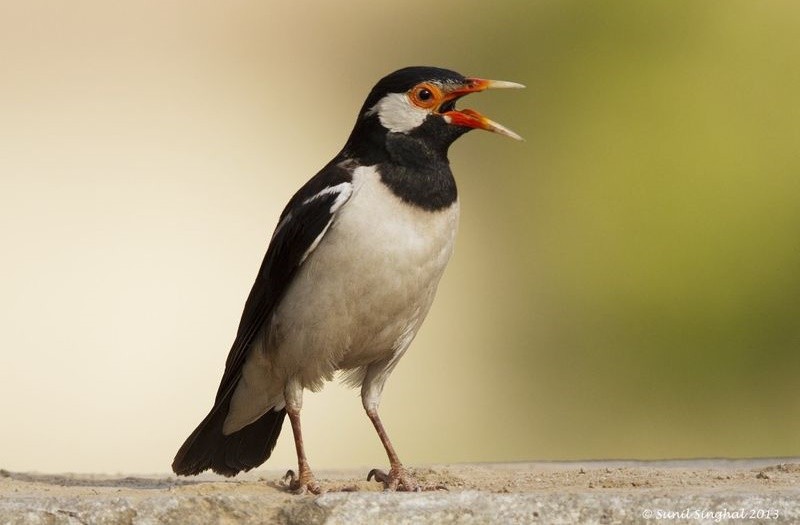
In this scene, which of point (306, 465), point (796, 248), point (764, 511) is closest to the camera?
point (764, 511)

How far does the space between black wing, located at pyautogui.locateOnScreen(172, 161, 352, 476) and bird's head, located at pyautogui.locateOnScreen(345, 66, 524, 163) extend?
229 millimetres

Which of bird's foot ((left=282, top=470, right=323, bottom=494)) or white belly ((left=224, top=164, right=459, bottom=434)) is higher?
white belly ((left=224, top=164, right=459, bottom=434))

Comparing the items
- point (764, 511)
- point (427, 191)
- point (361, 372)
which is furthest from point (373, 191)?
point (764, 511)

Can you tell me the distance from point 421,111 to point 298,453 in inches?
59.8

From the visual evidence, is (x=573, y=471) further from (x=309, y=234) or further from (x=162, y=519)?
(x=162, y=519)

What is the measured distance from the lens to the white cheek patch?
580 centimetres

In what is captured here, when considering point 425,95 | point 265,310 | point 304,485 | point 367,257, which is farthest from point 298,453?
point 425,95

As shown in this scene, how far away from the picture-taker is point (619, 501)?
14.7ft

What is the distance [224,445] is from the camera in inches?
253

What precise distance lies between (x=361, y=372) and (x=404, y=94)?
124cm

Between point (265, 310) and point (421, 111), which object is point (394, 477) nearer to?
point (265, 310)

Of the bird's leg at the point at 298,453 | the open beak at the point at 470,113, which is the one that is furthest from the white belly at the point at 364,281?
the open beak at the point at 470,113

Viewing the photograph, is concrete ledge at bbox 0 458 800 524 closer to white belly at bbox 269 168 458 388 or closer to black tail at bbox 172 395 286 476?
white belly at bbox 269 168 458 388

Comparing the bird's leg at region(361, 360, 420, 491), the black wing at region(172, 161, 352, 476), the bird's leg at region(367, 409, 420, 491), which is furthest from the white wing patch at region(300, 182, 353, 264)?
the bird's leg at region(367, 409, 420, 491)
